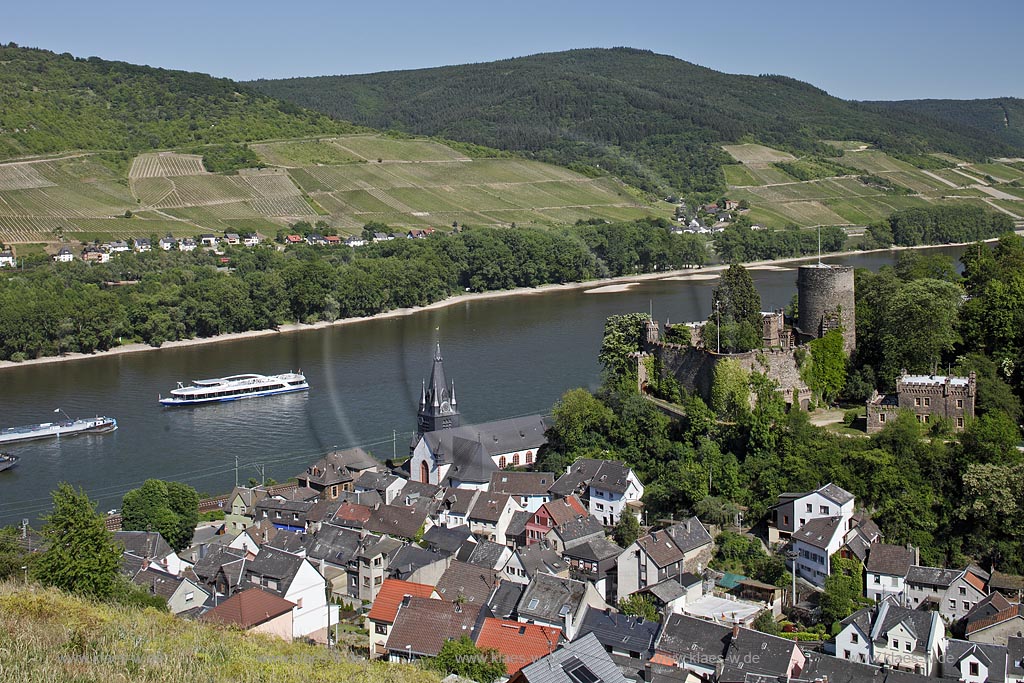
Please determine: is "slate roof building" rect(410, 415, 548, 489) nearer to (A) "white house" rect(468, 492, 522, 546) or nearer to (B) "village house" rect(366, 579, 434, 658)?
(A) "white house" rect(468, 492, 522, 546)

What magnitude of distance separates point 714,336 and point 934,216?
162 feet

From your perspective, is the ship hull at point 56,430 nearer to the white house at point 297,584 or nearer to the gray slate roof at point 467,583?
the white house at point 297,584

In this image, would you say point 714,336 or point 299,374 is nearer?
point 714,336

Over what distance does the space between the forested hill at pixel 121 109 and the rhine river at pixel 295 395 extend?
1339 inches

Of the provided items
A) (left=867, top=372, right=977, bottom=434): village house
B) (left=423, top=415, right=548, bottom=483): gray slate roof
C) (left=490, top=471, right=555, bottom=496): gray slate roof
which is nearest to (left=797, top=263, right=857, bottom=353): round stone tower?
(left=867, top=372, right=977, bottom=434): village house

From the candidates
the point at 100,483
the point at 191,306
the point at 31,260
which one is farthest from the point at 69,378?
the point at 31,260

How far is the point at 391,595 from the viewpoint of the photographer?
15.0m

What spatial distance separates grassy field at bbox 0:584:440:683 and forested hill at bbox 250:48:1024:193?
204ft

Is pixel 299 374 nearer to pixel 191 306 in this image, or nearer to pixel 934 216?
pixel 191 306

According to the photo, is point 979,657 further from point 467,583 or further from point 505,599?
point 467,583

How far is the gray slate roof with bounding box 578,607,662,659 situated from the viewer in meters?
13.9

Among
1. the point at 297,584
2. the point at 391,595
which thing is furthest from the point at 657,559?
the point at 297,584

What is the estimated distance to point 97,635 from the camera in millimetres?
8391

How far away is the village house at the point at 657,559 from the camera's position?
16031 millimetres
